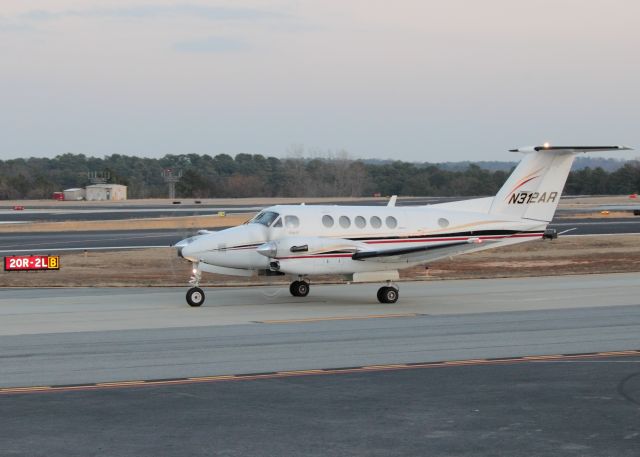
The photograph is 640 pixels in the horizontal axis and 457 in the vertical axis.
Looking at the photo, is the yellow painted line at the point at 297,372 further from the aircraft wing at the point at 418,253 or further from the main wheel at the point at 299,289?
the main wheel at the point at 299,289

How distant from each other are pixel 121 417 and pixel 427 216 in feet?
56.1

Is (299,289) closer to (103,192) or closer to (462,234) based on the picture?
(462,234)

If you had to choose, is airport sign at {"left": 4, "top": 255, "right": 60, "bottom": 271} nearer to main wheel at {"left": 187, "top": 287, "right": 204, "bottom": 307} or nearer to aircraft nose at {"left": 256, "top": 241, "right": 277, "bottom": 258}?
main wheel at {"left": 187, "top": 287, "right": 204, "bottom": 307}

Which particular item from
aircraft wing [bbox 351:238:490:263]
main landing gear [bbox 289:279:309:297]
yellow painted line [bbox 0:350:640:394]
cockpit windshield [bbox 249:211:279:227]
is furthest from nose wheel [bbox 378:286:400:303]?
yellow painted line [bbox 0:350:640:394]

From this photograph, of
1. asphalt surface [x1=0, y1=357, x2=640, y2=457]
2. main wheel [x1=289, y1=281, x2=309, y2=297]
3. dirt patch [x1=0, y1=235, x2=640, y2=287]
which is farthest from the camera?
dirt patch [x1=0, y1=235, x2=640, y2=287]

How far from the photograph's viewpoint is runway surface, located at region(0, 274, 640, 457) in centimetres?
1178

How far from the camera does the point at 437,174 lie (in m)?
155

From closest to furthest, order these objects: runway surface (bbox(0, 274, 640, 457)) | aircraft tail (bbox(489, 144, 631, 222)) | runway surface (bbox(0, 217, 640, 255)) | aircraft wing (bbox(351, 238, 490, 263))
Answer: runway surface (bbox(0, 274, 640, 457)) → aircraft wing (bbox(351, 238, 490, 263)) → aircraft tail (bbox(489, 144, 631, 222)) → runway surface (bbox(0, 217, 640, 255))

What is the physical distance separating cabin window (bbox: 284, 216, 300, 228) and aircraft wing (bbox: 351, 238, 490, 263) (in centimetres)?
183

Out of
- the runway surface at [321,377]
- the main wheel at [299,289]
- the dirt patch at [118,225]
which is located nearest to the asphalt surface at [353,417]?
the runway surface at [321,377]

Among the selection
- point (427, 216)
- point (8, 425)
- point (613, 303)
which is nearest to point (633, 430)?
point (8, 425)

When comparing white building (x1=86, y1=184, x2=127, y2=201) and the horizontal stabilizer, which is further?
white building (x1=86, y1=184, x2=127, y2=201)

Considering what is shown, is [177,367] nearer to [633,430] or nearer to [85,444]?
[85,444]

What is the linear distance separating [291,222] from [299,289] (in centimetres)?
272
